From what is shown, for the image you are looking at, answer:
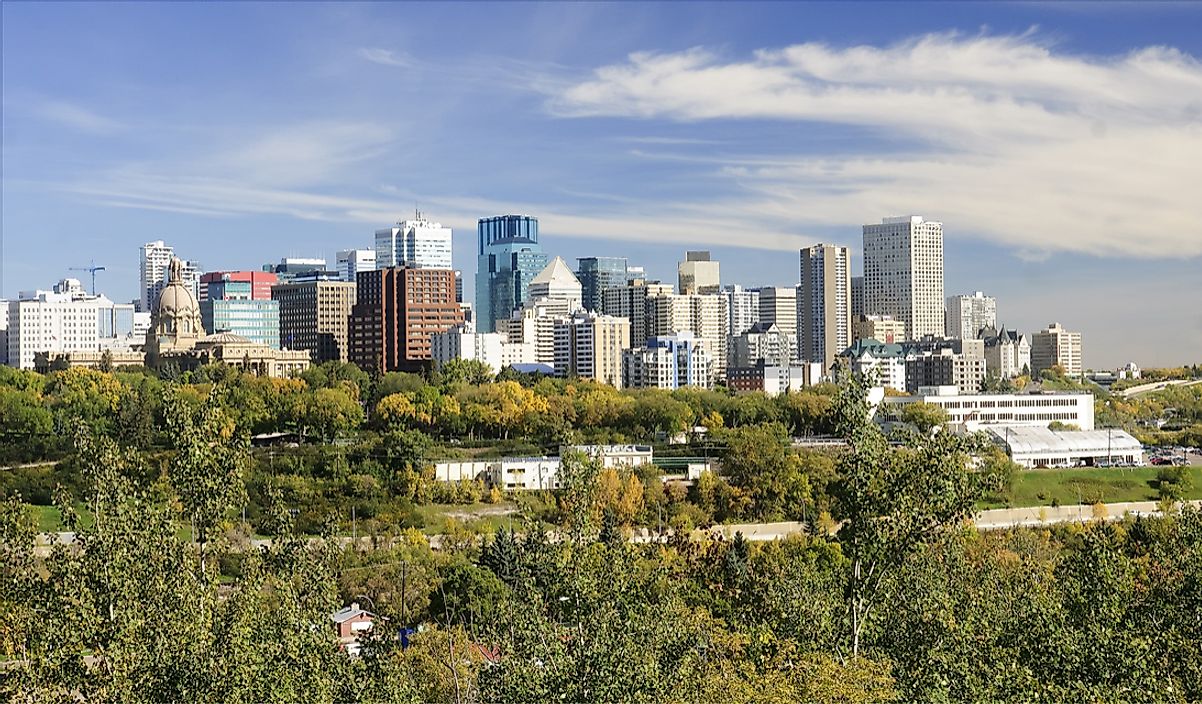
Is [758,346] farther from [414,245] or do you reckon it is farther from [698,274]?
[414,245]

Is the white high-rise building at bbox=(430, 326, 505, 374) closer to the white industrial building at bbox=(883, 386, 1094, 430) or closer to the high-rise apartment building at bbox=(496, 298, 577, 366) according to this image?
the high-rise apartment building at bbox=(496, 298, 577, 366)

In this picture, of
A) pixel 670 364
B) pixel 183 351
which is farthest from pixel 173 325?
pixel 670 364

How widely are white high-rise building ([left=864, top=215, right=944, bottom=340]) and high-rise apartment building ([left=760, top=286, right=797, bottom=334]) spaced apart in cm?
1001

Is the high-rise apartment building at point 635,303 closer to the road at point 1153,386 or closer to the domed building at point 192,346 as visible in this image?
the road at point 1153,386

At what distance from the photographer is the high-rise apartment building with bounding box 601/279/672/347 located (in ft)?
280

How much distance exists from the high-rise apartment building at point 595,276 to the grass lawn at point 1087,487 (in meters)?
60.4

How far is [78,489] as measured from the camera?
101 feet

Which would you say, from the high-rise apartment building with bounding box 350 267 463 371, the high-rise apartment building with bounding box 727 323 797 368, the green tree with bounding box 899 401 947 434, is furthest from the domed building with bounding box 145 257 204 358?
the green tree with bounding box 899 401 947 434

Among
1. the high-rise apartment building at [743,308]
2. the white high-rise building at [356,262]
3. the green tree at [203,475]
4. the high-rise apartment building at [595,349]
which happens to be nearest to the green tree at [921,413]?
the high-rise apartment building at [595,349]

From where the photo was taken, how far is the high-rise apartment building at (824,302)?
89438mm

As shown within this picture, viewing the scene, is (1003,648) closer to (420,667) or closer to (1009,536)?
(420,667)

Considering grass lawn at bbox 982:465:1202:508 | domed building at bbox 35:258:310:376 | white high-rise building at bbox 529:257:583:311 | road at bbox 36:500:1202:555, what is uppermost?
white high-rise building at bbox 529:257:583:311

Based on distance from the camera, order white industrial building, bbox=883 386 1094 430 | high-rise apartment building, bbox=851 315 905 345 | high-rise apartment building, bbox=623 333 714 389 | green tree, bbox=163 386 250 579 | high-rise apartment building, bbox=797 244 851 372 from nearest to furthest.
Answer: green tree, bbox=163 386 250 579 < white industrial building, bbox=883 386 1094 430 < high-rise apartment building, bbox=623 333 714 389 < high-rise apartment building, bbox=797 244 851 372 < high-rise apartment building, bbox=851 315 905 345

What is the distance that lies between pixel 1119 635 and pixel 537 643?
4.89 metres
